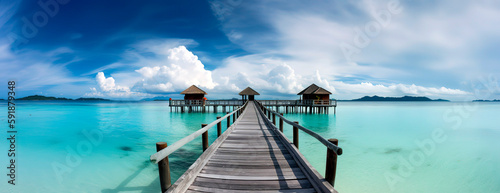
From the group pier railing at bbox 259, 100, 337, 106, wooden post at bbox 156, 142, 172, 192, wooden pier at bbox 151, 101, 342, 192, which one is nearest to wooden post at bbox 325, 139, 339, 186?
wooden pier at bbox 151, 101, 342, 192

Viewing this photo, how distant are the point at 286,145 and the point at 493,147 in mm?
17971

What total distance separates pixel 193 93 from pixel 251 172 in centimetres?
3298

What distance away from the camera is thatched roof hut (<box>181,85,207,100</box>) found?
1384 inches

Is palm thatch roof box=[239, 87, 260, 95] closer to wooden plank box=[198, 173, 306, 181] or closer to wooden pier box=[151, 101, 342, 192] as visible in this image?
wooden pier box=[151, 101, 342, 192]

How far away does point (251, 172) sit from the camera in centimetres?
381

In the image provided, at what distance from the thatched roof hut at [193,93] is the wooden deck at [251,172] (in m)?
31.0

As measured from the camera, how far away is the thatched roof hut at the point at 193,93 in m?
35.2

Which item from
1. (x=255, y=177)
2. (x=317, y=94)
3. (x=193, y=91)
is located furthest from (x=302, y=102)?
(x=255, y=177)

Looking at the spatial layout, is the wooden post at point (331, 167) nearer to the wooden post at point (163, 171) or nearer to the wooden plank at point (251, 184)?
the wooden plank at point (251, 184)

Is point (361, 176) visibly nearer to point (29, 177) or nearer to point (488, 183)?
point (488, 183)

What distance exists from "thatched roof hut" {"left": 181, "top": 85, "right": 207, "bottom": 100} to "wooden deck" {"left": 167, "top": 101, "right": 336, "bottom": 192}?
30952 millimetres

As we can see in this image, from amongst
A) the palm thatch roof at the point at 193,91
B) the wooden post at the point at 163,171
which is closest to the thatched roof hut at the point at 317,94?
the palm thatch roof at the point at 193,91

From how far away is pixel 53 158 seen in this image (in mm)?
10297

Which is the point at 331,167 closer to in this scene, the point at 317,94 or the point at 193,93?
the point at 317,94
